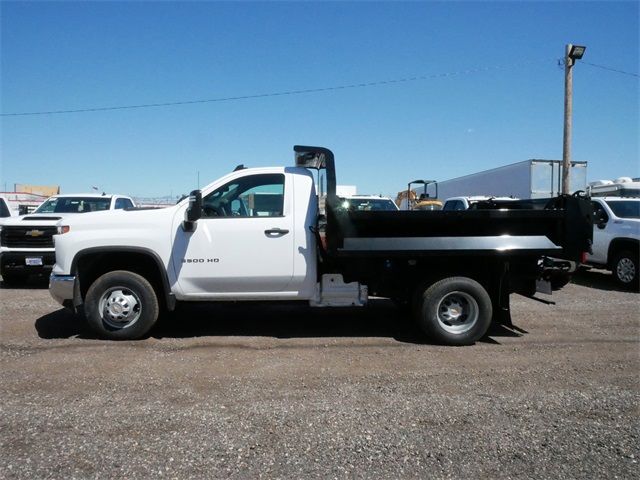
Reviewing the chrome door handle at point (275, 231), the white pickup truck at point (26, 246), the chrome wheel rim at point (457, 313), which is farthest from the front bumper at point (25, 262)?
the chrome wheel rim at point (457, 313)

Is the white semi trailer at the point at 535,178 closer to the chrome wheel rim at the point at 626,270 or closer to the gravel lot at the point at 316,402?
the chrome wheel rim at the point at 626,270

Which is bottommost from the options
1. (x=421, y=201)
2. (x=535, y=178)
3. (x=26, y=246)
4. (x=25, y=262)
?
(x=25, y=262)

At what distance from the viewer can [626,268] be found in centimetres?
1009

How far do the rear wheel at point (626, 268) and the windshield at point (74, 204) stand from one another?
37.0 feet

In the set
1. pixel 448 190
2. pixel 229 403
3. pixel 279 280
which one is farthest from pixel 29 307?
pixel 448 190

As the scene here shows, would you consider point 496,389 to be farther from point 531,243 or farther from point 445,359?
point 531,243

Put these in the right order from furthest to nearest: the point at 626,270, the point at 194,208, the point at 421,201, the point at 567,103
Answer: the point at 421,201
the point at 567,103
the point at 626,270
the point at 194,208

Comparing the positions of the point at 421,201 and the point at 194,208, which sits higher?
the point at 421,201

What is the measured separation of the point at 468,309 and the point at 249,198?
295 centimetres

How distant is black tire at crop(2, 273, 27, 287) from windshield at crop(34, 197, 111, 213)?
1780 millimetres

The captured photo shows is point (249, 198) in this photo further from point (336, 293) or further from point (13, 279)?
point (13, 279)

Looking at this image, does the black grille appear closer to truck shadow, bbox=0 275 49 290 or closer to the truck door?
truck shadow, bbox=0 275 49 290

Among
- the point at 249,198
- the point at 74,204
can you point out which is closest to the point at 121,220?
the point at 249,198

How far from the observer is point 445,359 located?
5.31 meters
